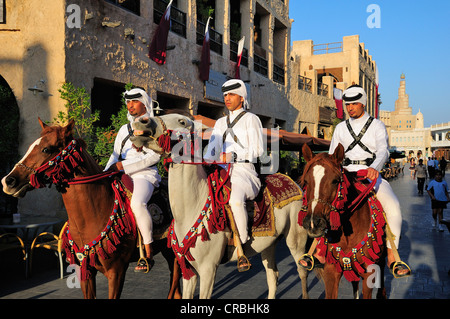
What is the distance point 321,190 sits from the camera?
3.10 metres

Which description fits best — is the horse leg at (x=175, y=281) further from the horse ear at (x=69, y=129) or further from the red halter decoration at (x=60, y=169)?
the horse ear at (x=69, y=129)

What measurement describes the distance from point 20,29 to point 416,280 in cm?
1025

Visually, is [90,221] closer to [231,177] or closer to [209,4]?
[231,177]

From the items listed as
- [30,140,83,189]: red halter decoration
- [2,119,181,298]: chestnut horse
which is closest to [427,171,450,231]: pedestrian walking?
[2,119,181,298]: chestnut horse

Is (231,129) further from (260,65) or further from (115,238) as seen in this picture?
(260,65)

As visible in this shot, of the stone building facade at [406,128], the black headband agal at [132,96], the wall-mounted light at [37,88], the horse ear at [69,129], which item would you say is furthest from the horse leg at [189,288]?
the stone building facade at [406,128]

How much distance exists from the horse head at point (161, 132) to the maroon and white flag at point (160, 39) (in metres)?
8.67

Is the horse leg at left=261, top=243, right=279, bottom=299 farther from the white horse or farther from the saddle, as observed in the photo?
the white horse

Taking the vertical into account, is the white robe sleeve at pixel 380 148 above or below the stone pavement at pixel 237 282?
above

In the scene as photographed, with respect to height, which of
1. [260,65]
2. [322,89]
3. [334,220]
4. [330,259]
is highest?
[322,89]

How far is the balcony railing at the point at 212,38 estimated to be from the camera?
1482cm

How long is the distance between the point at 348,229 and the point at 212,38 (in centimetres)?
1355

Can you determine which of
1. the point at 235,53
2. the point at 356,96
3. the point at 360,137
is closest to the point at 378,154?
the point at 360,137

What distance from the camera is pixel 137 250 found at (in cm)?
422
